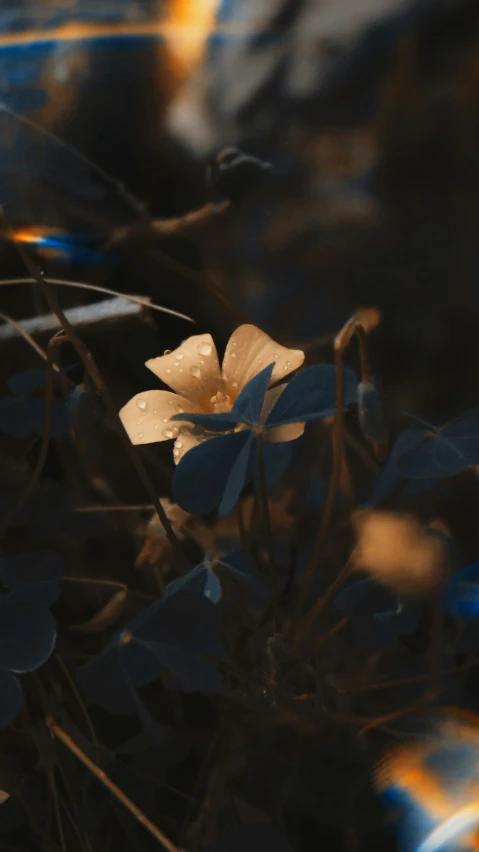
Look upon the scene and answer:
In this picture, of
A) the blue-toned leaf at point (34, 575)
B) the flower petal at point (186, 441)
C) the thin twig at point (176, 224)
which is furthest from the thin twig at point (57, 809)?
the thin twig at point (176, 224)

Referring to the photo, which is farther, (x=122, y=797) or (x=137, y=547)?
(x=137, y=547)

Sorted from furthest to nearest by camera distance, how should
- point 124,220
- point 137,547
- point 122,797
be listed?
point 124,220, point 137,547, point 122,797

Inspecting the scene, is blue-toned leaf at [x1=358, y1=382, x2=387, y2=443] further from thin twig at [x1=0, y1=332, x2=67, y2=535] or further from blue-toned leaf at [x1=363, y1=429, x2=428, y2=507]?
thin twig at [x1=0, y1=332, x2=67, y2=535]

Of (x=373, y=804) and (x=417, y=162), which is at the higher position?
(x=417, y=162)

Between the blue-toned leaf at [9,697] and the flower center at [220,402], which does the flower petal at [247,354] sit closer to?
the flower center at [220,402]

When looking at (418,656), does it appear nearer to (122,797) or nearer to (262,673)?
(262,673)

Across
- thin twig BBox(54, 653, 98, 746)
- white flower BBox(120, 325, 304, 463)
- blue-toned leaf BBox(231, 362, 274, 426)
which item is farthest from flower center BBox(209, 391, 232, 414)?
thin twig BBox(54, 653, 98, 746)

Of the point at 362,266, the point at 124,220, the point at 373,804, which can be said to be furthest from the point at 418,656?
the point at 124,220
